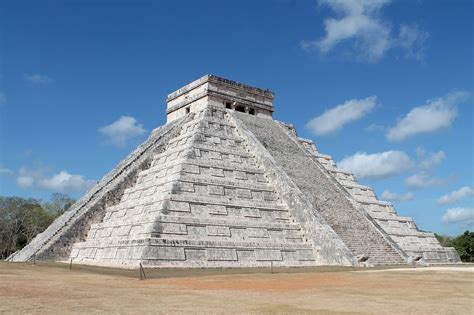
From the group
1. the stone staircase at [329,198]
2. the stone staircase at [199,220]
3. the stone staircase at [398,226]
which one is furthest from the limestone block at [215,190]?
the stone staircase at [398,226]

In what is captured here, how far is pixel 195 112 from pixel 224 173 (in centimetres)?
804

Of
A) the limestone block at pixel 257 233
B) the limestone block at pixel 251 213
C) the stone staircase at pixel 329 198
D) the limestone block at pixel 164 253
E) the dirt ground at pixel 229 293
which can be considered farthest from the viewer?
the stone staircase at pixel 329 198

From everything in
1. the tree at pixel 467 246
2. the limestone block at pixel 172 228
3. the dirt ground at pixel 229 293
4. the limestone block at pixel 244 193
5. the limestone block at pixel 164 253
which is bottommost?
the dirt ground at pixel 229 293

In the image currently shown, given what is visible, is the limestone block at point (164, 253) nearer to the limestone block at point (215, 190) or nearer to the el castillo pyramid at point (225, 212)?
the el castillo pyramid at point (225, 212)

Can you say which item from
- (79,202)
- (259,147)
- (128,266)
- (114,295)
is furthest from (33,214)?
(114,295)

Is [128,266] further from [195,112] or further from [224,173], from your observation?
[195,112]

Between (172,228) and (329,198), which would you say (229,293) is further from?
(329,198)

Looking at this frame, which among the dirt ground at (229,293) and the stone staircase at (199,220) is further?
the stone staircase at (199,220)

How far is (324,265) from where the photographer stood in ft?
62.6

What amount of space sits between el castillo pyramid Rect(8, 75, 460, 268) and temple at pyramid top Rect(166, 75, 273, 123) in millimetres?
149

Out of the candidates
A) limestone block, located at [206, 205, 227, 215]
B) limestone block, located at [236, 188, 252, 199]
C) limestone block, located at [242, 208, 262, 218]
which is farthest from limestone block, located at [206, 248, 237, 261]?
limestone block, located at [236, 188, 252, 199]

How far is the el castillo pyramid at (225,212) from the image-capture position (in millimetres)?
18000

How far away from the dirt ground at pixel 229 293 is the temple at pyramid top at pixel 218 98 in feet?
53.0

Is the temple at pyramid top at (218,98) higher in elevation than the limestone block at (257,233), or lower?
higher
